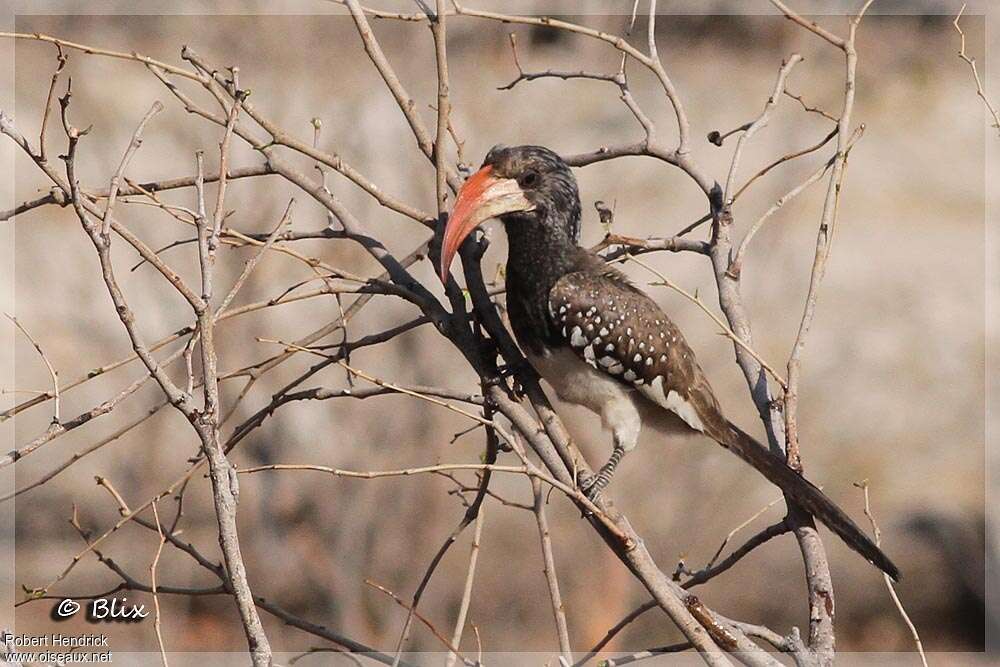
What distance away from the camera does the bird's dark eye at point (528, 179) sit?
330 cm

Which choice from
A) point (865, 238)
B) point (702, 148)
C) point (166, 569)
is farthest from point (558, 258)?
point (865, 238)

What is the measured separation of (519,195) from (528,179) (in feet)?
0.18

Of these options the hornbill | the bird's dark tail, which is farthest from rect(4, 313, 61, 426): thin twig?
the bird's dark tail

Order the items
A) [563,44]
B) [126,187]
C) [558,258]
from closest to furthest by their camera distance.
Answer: [126,187] → [558,258] → [563,44]

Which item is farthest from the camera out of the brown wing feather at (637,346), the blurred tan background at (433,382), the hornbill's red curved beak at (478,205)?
the blurred tan background at (433,382)

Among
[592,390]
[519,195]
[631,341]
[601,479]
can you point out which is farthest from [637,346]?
[519,195]

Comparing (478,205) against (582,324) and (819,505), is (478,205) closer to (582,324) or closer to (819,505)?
(582,324)

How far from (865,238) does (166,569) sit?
6817 millimetres

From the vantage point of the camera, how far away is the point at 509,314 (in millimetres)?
3551

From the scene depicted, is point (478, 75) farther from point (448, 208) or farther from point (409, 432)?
point (448, 208)

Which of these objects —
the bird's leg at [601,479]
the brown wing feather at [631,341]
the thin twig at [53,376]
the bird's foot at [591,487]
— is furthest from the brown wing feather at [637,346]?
the thin twig at [53,376]

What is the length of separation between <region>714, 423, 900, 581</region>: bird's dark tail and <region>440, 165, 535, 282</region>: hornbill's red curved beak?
97 centimetres

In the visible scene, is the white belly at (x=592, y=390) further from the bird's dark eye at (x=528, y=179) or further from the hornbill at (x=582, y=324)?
the bird's dark eye at (x=528, y=179)

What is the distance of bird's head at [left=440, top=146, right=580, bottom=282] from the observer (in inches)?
117
